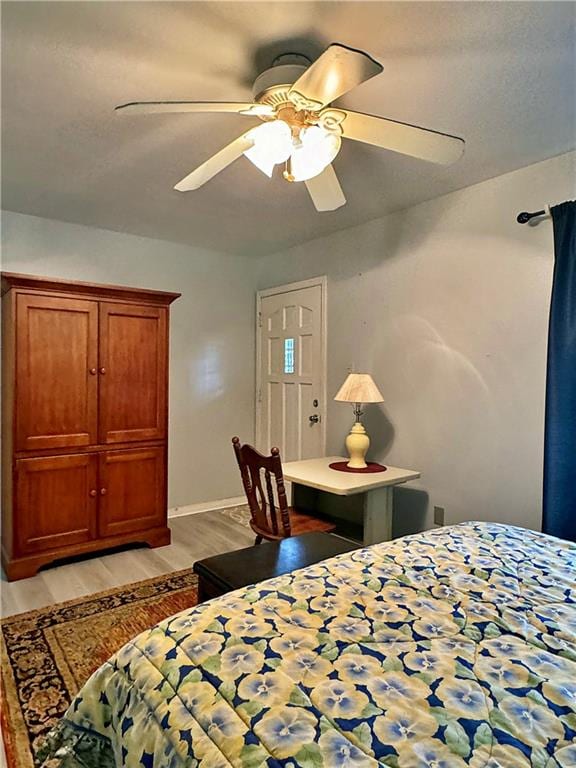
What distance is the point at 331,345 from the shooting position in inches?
150

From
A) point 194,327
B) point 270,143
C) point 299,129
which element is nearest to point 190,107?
point 270,143

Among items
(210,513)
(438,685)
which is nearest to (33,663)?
(438,685)

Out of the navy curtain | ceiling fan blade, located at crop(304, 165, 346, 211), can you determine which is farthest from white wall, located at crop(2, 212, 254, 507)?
the navy curtain

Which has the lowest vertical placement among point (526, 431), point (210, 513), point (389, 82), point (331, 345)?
point (210, 513)

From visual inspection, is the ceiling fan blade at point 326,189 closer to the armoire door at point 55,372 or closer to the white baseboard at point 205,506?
the armoire door at point 55,372

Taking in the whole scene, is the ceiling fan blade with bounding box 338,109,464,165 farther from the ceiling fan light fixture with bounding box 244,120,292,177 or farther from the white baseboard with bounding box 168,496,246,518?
the white baseboard with bounding box 168,496,246,518

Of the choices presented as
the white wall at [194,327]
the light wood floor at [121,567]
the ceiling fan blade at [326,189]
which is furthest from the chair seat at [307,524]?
the ceiling fan blade at [326,189]

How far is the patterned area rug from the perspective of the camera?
65.4 inches

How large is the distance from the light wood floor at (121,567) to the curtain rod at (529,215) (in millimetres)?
2781

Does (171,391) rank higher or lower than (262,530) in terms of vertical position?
higher

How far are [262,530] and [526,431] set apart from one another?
160cm

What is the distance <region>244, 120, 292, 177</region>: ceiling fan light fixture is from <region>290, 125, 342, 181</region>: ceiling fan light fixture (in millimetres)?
58

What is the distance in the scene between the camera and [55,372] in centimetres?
293

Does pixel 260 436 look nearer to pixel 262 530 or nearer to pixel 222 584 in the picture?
pixel 262 530
